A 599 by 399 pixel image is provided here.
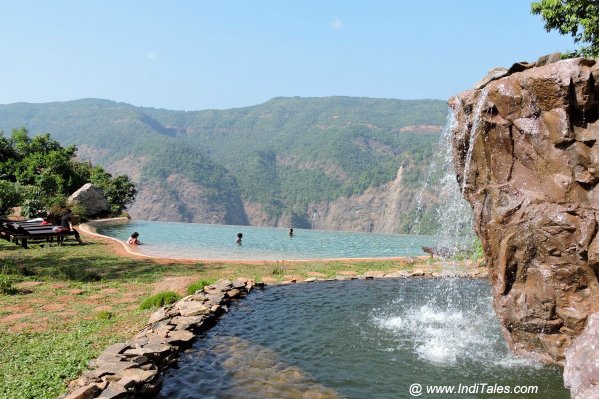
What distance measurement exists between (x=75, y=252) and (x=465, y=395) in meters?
20.2

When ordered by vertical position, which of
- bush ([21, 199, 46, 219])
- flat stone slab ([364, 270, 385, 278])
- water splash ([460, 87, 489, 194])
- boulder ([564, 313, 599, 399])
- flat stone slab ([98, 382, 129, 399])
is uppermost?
Result: water splash ([460, 87, 489, 194])

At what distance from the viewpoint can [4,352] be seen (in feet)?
26.4

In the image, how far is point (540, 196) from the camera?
313 inches

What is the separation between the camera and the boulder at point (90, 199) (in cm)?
4372

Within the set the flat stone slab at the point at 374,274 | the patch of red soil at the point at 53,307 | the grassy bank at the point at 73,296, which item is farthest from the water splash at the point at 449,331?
the patch of red soil at the point at 53,307

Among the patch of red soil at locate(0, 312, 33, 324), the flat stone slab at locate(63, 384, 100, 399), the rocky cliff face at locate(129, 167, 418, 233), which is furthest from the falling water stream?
the rocky cliff face at locate(129, 167, 418, 233)

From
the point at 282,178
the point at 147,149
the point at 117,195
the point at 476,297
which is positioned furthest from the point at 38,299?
the point at 147,149

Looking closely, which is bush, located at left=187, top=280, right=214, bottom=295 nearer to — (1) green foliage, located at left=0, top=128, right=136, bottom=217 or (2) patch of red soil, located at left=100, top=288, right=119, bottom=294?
(2) patch of red soil, located at left=100, top=288, right=119, bottom=294

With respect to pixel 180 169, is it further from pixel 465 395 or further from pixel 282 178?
pixel 465 395

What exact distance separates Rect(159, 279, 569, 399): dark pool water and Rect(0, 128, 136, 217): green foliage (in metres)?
32.5

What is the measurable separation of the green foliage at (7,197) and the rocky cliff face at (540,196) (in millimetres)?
36773

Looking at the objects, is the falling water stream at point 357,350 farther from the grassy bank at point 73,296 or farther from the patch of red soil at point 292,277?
the grassy bank at point 73,296

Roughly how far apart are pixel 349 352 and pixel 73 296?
8982mm

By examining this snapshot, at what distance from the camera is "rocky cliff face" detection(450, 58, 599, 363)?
7.44 m
